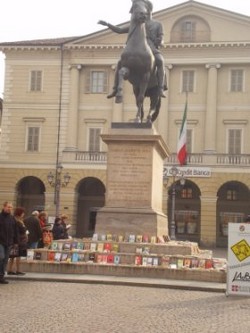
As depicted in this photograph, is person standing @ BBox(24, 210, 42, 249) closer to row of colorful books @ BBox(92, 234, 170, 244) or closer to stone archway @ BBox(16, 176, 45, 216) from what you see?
row of colorful books @ BBox(92, 234, 170, 244)

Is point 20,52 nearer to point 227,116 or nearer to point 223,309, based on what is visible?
point 227,116

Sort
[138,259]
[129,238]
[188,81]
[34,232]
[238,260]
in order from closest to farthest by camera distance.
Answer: [238,260] → [138,259] → [129,238] → [34,232] → [188,81]

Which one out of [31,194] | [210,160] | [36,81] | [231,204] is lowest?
[231,204]

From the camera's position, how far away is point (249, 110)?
41500mm

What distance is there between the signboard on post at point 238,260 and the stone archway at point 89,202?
3298cm

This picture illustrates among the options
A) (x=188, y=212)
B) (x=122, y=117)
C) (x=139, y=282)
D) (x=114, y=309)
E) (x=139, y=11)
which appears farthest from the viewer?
(x=188, y=212)

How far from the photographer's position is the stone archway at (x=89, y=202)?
44.4 metres

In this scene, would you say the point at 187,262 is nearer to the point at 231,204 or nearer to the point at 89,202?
the point at 231,204

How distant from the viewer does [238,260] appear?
11328 millimetres

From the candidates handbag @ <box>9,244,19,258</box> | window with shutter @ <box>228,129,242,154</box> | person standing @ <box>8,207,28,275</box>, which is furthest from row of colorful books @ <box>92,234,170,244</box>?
window with shutter @ <box>228,129,242,154</box>

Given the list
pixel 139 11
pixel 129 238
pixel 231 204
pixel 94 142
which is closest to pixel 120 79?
pixel 139 11

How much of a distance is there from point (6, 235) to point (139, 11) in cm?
639

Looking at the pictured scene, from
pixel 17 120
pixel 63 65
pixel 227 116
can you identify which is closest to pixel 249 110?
pixel 227 116

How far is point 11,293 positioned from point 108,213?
440 centimetres
